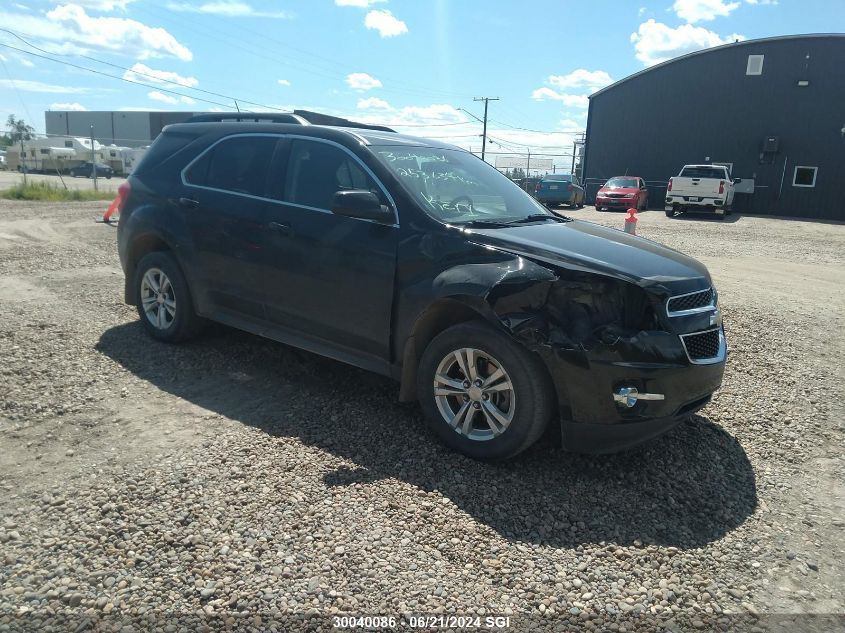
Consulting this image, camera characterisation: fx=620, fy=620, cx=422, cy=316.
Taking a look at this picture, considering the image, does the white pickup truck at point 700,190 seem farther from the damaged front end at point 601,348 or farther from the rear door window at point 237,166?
the damaged front end at point 601,348

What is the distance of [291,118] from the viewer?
486 centimetres

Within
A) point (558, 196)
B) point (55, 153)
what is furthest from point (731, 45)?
point (55, 153)

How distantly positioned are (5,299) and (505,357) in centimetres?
592

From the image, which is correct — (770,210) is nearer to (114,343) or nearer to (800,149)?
(800,149)

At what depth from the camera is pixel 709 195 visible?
23609mm

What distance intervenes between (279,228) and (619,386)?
8.55ft

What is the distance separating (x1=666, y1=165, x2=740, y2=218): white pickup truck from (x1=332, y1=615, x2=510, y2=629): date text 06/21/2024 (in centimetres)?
2423

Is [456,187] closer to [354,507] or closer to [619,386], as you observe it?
[619,386]

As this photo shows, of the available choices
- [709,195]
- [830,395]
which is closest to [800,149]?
[709,195]

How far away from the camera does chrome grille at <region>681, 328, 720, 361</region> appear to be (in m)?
3.47

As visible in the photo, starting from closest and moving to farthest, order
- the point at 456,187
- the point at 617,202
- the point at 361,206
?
the point at 361,206, the point at 456,187, the point at 617,202

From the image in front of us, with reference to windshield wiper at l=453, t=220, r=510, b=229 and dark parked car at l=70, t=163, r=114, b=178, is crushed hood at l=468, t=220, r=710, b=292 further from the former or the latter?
dark parked car at l=70, t=163, r=114, b=178

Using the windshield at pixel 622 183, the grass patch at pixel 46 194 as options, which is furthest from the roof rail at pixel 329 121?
the windshield at pixel 622 183

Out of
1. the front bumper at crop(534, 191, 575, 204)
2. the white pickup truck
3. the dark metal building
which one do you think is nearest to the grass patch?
the front bumper at crop(534, 191, 575, 204)
